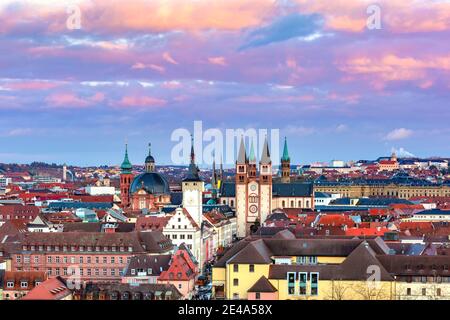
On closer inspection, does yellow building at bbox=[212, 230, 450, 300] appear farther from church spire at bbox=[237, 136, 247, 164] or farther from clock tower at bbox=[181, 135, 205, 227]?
church spire at bbox=[237, 136, 247, 164]

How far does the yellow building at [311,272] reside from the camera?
18.6 meters

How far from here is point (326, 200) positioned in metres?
70.2

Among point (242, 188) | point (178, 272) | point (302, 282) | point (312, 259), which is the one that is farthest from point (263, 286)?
point (242, 188)

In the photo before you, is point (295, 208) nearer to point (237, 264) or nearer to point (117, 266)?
point (117, 266)

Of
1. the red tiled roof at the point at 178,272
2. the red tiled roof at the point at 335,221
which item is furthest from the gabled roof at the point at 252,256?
the red tiled roof at the point at 335,221

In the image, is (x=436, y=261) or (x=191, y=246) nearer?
(x=436, y=261)

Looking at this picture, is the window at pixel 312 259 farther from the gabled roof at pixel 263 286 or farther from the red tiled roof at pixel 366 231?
the red tiled roof at pixel 366 231

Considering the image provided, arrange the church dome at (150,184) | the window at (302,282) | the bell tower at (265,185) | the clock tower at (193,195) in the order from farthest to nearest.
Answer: the church dome at (150,184) → the bell tower at (265,185) → the clock tower at (193,195) → the window at (302,282)

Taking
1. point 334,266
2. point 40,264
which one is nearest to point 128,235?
point 40,264

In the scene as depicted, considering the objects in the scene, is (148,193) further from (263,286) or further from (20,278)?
(263,286)

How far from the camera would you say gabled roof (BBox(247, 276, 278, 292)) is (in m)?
19.4

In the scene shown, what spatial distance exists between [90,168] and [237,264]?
13463cm

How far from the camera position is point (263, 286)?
19469mm

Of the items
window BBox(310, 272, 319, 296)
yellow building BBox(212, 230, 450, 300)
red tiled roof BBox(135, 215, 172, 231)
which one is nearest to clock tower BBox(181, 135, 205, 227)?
red tiled roof BBox(135, 215, 172, 231)
